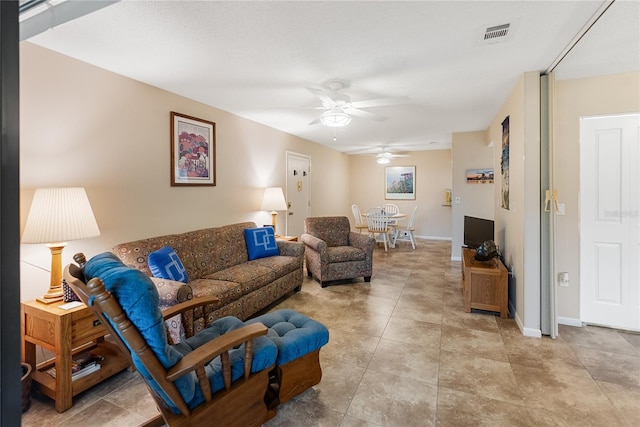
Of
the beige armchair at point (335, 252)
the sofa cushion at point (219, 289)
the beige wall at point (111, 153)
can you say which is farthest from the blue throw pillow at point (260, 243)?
the sofa cushion at point (219, 289)

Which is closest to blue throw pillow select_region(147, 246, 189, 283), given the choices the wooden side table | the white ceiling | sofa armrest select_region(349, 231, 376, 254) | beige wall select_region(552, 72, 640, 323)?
the wooden side table

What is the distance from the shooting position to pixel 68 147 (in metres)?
2.34

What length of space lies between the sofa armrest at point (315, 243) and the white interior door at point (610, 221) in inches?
106

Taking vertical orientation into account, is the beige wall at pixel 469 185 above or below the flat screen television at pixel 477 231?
above

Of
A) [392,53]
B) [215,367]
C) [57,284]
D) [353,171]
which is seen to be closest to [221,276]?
[57,284]

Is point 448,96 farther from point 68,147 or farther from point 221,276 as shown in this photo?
point 68,147

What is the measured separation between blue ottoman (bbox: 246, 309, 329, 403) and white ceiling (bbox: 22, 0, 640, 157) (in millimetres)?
Answer: 1948

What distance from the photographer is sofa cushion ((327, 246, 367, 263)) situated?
409cm

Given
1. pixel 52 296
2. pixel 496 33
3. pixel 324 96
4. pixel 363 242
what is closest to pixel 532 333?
pixel 363 242

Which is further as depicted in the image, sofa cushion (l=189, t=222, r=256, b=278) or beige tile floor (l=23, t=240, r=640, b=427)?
sofa cushion (l=189, t=222, r=256, b=278)

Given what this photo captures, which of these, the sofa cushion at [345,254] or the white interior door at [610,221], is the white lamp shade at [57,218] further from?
the white interior door at [610,221]

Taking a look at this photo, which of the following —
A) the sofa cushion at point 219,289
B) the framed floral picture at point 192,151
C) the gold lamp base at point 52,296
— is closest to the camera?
the gold lamp base at point 52,296

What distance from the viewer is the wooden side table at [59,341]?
1.81 meters

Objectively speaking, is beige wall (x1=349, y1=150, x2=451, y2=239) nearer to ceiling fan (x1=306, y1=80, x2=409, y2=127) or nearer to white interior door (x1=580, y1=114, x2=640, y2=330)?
ceiling fan (x1=306, y1=80, x2=409, y2=127)
